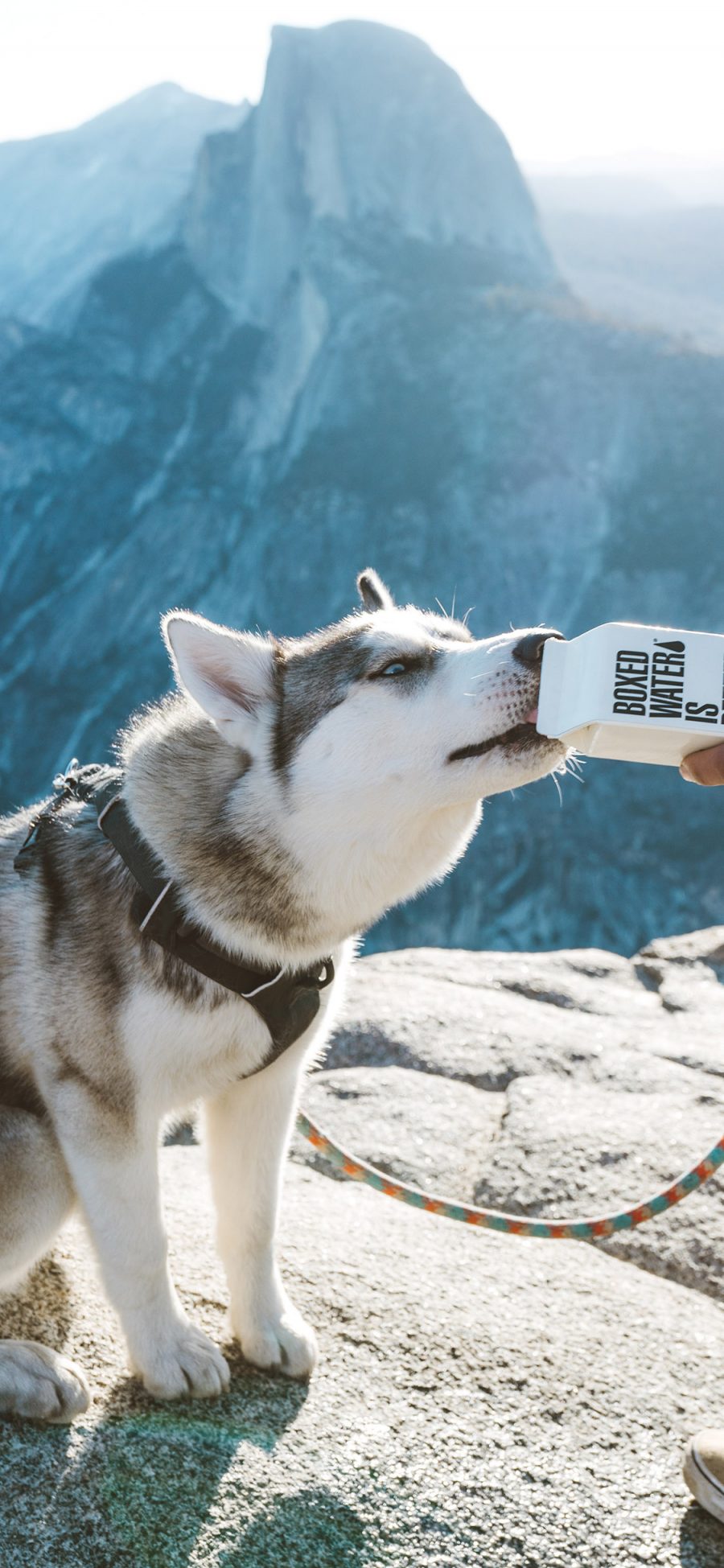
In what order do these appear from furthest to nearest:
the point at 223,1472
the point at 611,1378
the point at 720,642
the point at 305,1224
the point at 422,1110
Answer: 1. the point at 422,1110
2. the point at 305,1224
3. the point at 611,1378
4. the point at 223,1472
5. the point at 720,642

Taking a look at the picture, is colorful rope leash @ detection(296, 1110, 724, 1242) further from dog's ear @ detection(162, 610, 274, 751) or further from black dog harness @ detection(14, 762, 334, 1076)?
dog's ear @ detection(162, 610, 274, 751)

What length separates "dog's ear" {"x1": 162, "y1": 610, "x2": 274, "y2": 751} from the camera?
2.65 metres

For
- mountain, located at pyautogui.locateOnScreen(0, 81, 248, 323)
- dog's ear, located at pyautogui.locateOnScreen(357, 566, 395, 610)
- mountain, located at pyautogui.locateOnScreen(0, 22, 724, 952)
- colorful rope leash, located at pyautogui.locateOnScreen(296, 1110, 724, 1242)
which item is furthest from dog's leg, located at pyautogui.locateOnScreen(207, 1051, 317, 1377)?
mountain, located at pyautogui.locateOnScreen(0, 81, 248, 323)

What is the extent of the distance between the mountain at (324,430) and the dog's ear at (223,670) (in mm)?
50410

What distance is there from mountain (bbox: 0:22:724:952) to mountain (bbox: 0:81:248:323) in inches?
98.0

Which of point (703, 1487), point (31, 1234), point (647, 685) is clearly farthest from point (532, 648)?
point (703, 1487)

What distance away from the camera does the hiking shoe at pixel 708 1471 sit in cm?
246

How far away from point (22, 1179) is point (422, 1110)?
91.7 inches

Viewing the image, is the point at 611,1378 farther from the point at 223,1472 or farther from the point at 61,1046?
the point at 61,1046

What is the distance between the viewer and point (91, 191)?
73062 millimetres

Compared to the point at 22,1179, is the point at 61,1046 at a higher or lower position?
higher

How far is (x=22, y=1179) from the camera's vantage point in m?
2.62

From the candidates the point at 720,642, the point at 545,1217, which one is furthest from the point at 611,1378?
the point at 720,642

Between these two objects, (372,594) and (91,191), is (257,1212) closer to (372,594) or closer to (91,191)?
(372,594)
